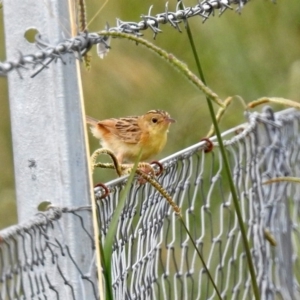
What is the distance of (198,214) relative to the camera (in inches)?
176

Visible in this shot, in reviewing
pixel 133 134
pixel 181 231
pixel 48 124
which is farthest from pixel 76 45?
pixel 133 134

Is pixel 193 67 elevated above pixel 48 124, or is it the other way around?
pixel 193 67

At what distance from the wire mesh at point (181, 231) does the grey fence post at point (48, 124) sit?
48 millimetres

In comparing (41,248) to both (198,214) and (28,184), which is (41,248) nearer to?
(28,184)

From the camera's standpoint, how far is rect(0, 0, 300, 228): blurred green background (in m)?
5.16

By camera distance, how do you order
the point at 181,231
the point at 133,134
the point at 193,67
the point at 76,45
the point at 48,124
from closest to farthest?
the point at 76,45
the point at 48,124
the point at 181,231
the point at 133,134
the point at 193,67

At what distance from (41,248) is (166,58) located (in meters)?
0.48

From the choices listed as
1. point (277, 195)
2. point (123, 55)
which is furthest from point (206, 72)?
point (277, 195)

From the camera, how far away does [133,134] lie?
4.30m

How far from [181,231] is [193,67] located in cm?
293

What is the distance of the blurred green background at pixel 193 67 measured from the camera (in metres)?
5.16

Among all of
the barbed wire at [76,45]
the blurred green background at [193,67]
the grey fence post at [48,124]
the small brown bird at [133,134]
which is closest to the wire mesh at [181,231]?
the grey fence post at [48,124]

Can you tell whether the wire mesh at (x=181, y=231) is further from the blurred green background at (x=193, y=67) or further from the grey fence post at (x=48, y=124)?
the blurred green background at (x=193, y=67)

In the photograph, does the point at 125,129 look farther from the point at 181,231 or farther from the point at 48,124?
the point at 48,124
